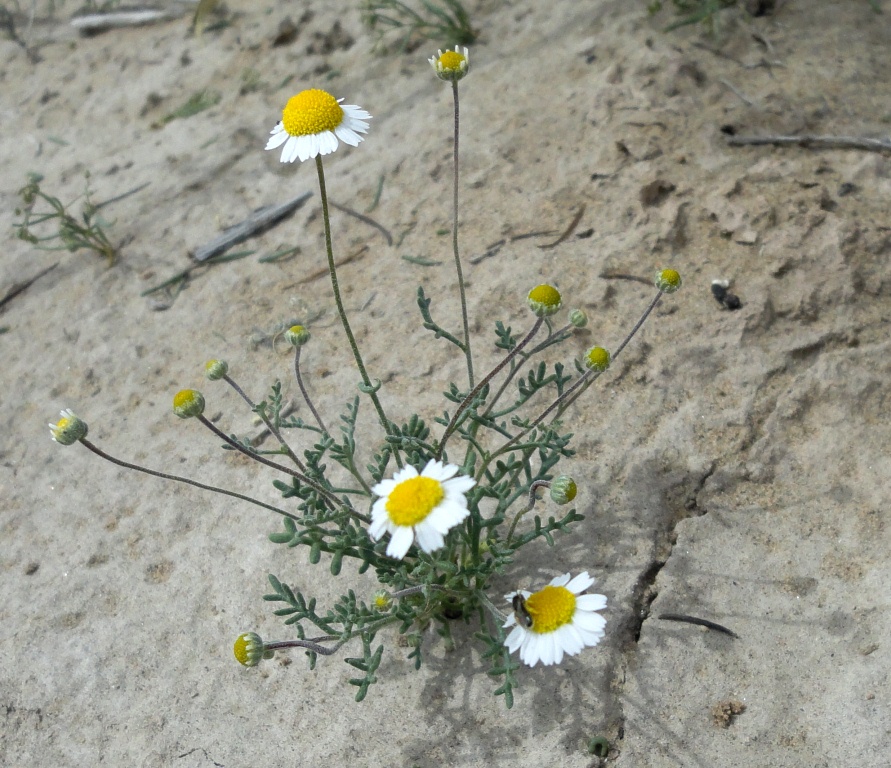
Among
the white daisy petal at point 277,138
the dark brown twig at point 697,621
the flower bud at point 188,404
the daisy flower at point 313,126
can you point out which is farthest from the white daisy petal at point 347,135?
the dark brown twig at point 697,621

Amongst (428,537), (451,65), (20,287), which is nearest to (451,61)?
(451,65)

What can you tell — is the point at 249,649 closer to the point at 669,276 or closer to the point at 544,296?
the point at 544,296

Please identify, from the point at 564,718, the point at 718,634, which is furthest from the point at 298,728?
the point at 718,634

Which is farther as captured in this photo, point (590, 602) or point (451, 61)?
point (451, 61)

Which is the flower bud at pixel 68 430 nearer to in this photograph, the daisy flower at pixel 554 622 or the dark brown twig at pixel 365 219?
the daisy flower at pixel 554 622

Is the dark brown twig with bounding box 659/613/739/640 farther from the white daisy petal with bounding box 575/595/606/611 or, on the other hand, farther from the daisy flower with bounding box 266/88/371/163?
the daisy flower with bounding box 266/88/371/163

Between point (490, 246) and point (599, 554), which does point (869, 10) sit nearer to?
point (490, 246)
